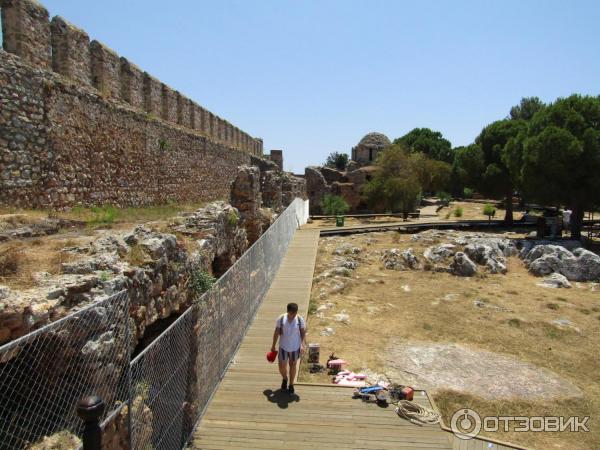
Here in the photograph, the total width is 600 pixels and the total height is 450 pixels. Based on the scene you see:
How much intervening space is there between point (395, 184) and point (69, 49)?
24052mm

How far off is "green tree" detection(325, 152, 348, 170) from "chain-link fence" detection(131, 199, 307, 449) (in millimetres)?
52159

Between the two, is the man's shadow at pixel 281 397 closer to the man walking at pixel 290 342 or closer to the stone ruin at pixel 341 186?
the man walking at pixel 290 342

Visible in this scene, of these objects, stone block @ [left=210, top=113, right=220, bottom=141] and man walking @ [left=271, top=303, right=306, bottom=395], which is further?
stone block @ [left=210, top=113, right=220, bottom=141]

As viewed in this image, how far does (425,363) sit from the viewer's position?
32.1 ft

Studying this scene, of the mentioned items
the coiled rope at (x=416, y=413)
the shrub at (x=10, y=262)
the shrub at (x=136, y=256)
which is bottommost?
the coiled rope at (x=416, y=413)

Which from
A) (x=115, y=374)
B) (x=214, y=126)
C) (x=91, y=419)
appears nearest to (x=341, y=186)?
(x=214, y=126)

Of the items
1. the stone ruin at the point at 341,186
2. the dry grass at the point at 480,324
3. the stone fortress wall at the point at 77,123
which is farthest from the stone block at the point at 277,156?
the stone fortress wall at the point at 77,123

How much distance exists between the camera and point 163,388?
491 centimetres

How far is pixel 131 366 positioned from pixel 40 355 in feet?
2.50

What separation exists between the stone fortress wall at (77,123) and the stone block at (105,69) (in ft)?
0.08

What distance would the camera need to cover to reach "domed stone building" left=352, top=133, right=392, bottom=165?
162 feet

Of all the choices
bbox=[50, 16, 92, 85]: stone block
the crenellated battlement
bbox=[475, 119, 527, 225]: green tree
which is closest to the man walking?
the crenellated battlement

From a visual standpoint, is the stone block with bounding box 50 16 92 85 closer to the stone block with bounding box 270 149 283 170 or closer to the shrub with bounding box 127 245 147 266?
the shrub with bounding box 127 245 147 266

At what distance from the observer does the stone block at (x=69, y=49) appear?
9.47m
